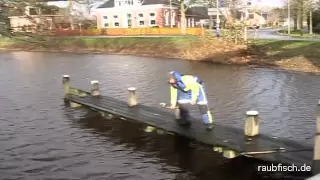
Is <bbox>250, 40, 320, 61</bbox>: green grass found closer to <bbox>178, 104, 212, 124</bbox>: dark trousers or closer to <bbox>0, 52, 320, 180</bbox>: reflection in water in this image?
<bbox>0, 52, 320, 180</bbox>: reflection in water

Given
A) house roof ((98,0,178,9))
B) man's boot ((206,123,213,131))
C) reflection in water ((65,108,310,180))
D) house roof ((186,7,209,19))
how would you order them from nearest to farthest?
reflection in water ((65,108,310,180)), man's boot ((206,123,213,131)), house roof ((98,0,178,9)), house roof ((186,7,209,19))

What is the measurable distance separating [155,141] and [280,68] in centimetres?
1924

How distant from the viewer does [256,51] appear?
34406 millimetres

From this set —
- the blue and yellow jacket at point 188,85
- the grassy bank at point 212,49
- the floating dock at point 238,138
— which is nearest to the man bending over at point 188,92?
the blue and yellow jacket at point 188,85

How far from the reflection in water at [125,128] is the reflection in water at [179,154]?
0.08ft

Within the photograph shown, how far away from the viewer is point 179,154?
10.9 m

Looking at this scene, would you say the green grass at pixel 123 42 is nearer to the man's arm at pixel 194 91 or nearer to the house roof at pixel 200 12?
the man's arm at pixel 194 91

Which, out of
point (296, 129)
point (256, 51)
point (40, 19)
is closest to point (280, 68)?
point (256, 51)

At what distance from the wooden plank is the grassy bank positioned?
1115cm

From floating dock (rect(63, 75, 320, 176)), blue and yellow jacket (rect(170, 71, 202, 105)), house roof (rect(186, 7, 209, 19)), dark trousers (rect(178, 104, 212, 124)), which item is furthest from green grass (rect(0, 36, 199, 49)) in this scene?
house roof (rect(186, 7, 209, 19))

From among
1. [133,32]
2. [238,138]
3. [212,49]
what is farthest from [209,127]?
[133,32]

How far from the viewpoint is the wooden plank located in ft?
30.0

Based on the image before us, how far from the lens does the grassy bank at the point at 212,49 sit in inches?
1184

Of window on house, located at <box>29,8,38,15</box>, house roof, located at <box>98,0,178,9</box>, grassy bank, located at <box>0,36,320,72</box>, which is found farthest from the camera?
house roof, located at <box>98,0,178,9</box>
